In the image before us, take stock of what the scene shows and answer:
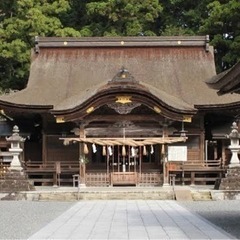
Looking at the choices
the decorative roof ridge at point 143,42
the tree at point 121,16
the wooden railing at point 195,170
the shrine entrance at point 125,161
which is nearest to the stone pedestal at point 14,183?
the shrine entrance at point 125,161

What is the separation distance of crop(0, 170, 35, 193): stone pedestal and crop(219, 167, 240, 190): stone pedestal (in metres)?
6.55

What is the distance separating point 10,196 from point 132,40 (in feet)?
37.6

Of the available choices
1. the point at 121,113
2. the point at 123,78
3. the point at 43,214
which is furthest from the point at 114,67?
the point at 43,214

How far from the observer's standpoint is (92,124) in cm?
2162

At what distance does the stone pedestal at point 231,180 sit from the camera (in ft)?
62.1

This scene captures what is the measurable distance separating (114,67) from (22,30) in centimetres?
705

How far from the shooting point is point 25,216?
43.2 ft

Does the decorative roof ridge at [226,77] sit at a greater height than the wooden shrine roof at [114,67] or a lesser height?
lesser

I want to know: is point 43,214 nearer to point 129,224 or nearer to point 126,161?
point 129,224

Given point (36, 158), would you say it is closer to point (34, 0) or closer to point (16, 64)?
point (16, 64)

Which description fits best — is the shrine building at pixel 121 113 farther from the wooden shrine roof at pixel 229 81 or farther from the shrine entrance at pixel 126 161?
the wooden shrine roof at pixel 229 81

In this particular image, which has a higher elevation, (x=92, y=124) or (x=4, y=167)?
(x=92, y=124)

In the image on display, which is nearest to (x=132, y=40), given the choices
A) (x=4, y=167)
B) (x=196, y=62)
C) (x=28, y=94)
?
(x=196, y=62)

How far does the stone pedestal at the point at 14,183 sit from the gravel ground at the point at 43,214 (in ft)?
6.63
